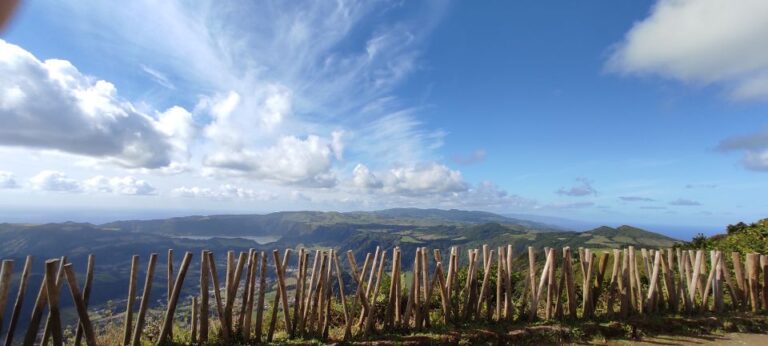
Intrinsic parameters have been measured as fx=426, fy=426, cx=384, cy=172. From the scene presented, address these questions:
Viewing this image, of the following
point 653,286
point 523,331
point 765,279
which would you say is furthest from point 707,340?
point 523,331

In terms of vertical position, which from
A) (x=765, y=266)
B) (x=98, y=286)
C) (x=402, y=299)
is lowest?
(x=98, y=286)

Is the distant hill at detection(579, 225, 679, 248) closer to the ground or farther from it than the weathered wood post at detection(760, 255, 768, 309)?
closer to the ground

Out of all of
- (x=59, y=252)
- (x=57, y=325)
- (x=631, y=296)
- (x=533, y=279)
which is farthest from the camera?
(x=59, y=252)

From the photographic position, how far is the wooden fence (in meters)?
6.42

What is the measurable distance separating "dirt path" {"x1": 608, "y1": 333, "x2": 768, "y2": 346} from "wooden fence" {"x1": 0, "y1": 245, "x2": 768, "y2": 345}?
82 centimetres

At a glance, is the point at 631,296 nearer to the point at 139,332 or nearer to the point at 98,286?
the point at 139,332

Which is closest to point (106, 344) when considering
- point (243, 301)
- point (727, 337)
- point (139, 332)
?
point (139, 332)

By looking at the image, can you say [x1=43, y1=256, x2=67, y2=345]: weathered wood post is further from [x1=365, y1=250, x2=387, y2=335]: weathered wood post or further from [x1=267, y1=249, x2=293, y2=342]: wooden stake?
[x1=365, y1=250, x2=387, y2=335]: weathered wood post

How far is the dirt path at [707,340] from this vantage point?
810 cm

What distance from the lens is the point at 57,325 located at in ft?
19.9

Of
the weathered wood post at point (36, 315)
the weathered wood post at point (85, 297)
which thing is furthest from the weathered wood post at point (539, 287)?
the weathered wood post at point (36, 315)

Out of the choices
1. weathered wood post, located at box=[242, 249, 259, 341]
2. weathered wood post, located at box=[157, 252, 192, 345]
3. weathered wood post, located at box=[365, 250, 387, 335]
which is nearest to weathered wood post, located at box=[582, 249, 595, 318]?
weathered wood post, located at box=[365, 250, 387, 335]

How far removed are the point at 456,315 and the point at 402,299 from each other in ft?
3.75

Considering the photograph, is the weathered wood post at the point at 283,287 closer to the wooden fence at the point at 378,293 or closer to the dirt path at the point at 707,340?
the wooden fence at the point at 378,293
